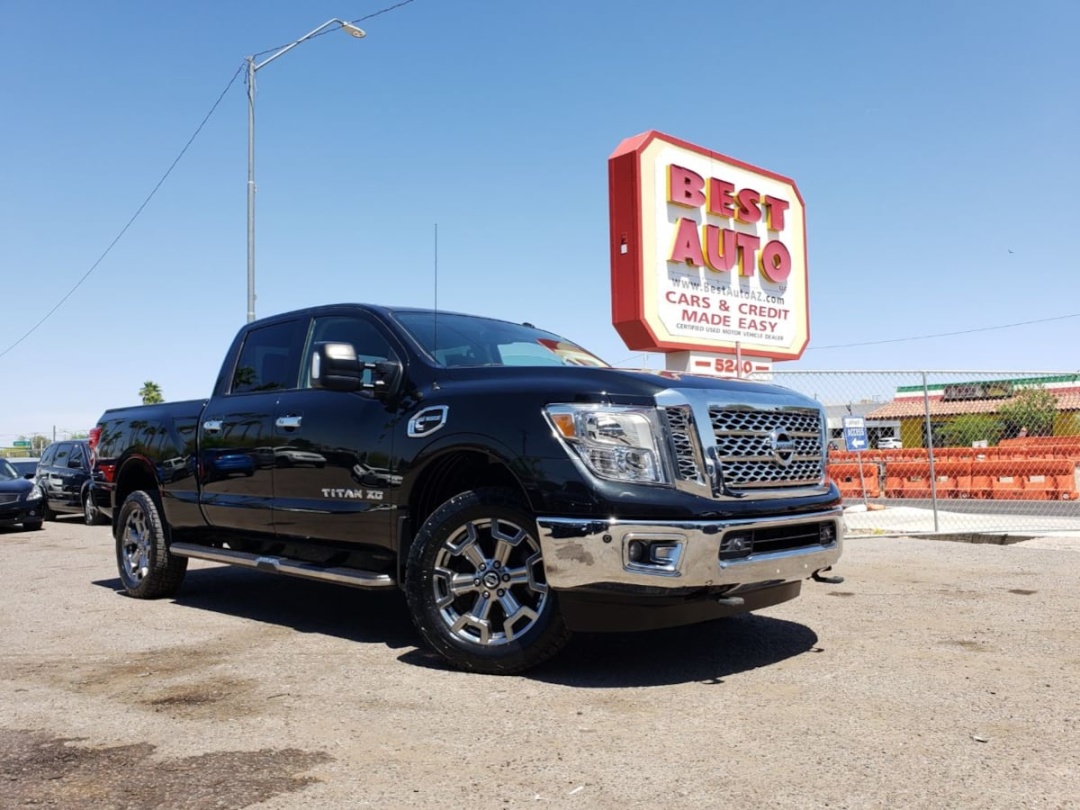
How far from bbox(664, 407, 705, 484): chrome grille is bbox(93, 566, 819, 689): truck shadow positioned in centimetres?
99

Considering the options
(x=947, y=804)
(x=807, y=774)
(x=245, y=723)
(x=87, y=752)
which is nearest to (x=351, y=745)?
(x=245, y=723)

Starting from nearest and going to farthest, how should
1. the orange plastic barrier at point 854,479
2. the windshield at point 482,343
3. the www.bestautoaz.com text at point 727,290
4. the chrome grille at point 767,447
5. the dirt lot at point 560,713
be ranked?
the dirt lot at point 560,713 → the chrome grille at point 767,447 → the windshield at point 482,343 → the www.bestautoaz.com text at point 727,290 → the orange plastic barrier at point 854,479

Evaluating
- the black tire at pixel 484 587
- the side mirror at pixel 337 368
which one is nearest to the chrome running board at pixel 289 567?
the black tire at pixel 484 587

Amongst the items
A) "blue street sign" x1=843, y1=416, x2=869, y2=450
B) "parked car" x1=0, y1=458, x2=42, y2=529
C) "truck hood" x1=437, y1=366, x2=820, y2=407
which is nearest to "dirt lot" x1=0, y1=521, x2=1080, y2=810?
"truck hood" x1=437, y1=366, x2=820, y2=407

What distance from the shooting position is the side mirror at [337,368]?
500cm

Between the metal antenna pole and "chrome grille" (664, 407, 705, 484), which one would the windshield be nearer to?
"chrome grille" (664, 407, 705, 484)

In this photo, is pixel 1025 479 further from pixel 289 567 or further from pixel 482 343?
pixel 289 567

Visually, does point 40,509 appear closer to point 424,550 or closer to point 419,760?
point 424,550

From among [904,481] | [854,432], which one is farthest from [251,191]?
[904,481]

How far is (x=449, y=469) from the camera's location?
5051mm

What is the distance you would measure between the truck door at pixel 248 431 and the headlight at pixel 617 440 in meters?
2.41

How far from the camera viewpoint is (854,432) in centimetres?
1552

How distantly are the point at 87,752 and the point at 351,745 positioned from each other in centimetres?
98

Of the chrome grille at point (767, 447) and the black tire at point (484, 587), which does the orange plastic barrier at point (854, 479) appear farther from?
the black tire at point (484, 587)
